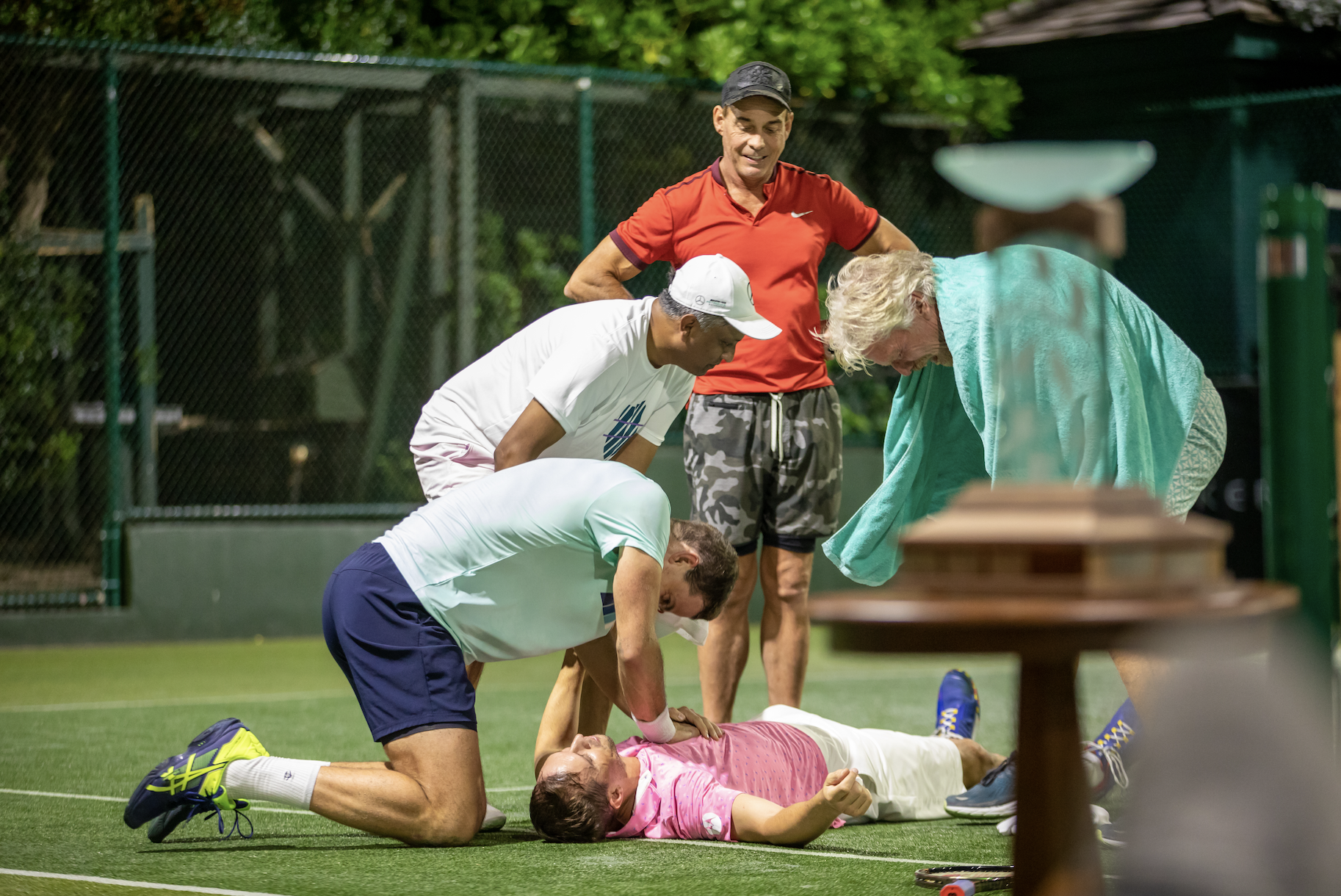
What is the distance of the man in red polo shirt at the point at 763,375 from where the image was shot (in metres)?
4.99

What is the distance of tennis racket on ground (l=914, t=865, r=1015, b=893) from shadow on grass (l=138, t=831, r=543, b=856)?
1.07 m

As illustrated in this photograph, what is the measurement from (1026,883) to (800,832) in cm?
169

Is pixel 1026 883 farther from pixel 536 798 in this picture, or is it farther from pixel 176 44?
pixel 176 44

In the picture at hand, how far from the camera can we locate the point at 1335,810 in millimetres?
1789

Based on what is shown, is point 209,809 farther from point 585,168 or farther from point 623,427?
point 585,168

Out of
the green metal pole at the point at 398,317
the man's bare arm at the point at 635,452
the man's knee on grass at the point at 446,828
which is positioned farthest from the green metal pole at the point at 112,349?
the man's knee on grass at the point at 446,828

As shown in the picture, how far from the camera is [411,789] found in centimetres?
362

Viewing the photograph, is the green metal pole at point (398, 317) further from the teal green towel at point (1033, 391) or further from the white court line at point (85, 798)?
the teal green towel at point (1033, 391)

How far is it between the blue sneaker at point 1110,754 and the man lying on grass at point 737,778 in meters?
0.48

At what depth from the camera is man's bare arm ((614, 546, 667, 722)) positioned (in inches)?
135

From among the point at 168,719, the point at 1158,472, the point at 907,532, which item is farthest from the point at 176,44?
the point at 907,532

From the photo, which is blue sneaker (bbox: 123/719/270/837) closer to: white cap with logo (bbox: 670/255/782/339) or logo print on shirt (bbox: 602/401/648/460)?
logo print on shirt (bbox: 602/401/648/460)

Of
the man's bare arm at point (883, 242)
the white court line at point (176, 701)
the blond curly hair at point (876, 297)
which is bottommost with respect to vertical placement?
the white court line at point (176, 701)

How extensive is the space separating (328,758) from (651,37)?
21.1ft
